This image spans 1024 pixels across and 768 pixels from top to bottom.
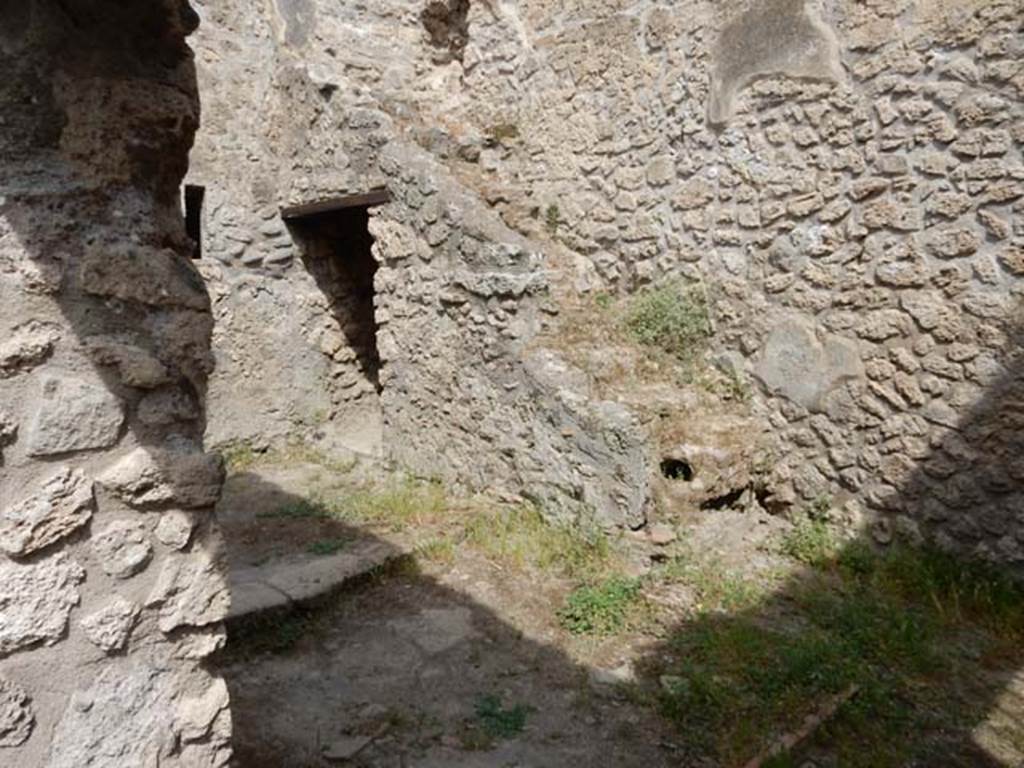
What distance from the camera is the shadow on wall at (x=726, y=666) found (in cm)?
254

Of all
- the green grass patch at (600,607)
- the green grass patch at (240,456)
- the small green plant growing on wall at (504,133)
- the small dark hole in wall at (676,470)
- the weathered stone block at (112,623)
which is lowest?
the green grass patch at (240,456)

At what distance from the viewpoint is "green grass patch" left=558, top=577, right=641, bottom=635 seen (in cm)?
326

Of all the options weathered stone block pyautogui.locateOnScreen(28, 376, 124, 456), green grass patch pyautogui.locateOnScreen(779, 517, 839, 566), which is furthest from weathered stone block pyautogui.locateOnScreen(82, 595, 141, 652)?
green grass patch pyautogui.locateOnScreen(779, 517, 839, 566)

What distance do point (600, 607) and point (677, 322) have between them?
1949 millimetres

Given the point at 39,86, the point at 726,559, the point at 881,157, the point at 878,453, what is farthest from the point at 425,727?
the point at 881,157

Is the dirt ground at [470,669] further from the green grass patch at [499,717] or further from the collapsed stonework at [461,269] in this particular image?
the collapsed stonework at [461,269]

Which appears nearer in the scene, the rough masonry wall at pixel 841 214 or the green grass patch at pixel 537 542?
the rough masonry wall at pixel 841 214

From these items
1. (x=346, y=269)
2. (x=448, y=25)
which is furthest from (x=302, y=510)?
(x=448, y=25)

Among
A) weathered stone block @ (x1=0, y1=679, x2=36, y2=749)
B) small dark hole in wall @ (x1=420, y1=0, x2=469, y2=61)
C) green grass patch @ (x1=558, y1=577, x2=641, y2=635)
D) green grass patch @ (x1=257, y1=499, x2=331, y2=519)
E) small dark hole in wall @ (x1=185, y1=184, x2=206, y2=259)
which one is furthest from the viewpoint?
small dark hole in wall @ (x1=420, y1=0, x2=469, y2=61)

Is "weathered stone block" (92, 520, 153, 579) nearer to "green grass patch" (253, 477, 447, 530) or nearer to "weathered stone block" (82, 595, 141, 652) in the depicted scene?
"weathered stone block" (82, 595, 141, 652)

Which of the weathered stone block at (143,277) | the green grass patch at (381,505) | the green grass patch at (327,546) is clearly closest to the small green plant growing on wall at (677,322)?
the green grass patch at (381,505)

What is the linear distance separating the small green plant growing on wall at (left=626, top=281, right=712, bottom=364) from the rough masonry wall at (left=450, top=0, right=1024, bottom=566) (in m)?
0.11

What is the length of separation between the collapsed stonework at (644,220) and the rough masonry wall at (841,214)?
0.01 metres

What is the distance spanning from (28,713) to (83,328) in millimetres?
776
